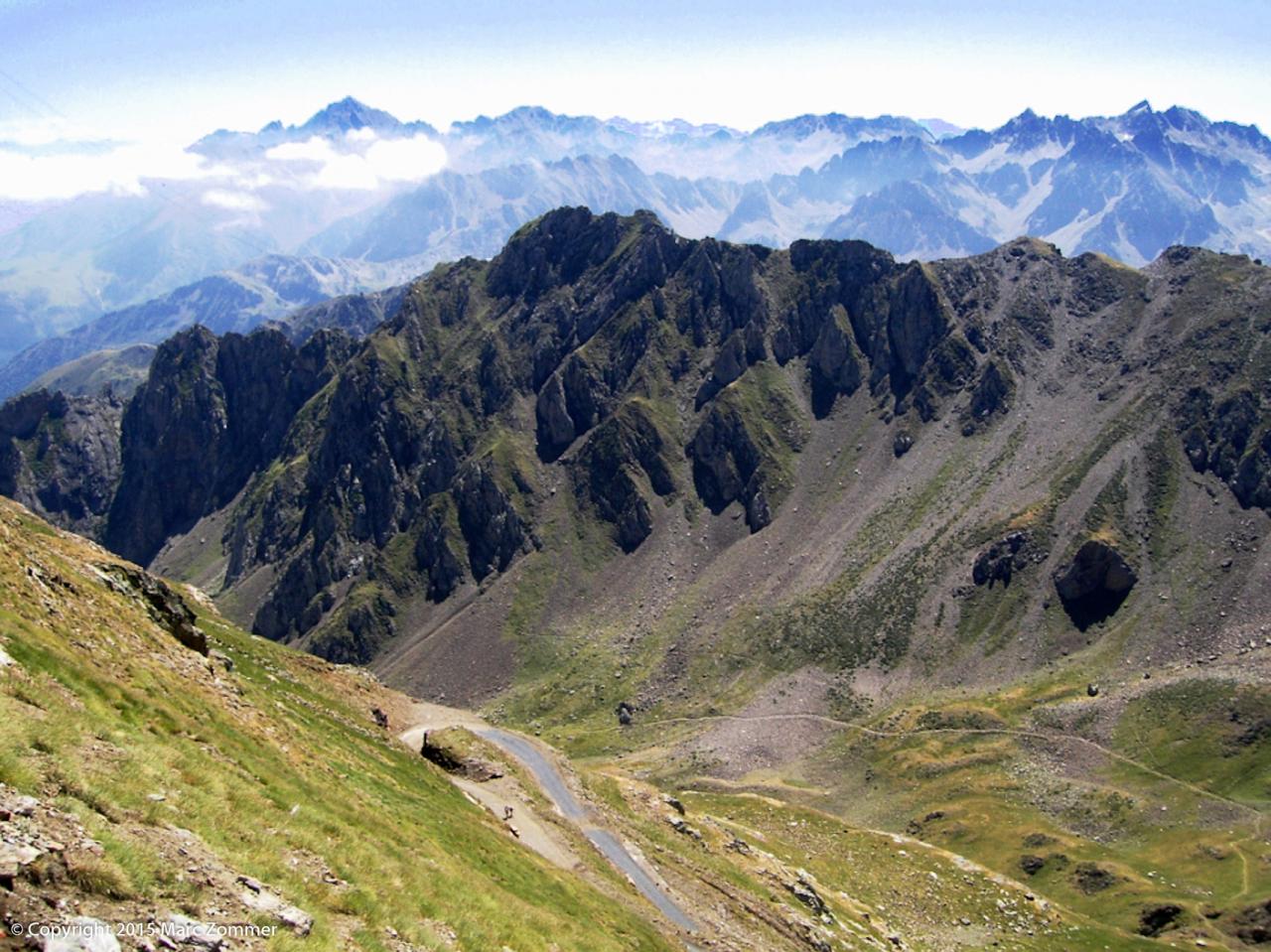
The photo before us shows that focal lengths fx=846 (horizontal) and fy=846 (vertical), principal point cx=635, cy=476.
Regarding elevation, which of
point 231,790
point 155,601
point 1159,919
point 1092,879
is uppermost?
point 155,601

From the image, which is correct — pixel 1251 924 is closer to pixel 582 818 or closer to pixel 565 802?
pixel 582 818

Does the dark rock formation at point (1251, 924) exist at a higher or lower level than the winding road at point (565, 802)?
lower

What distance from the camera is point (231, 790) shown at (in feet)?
101

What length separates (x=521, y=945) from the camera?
34344 millimetres

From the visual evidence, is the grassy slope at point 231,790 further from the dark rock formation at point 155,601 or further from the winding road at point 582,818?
the winding road at point 582,818

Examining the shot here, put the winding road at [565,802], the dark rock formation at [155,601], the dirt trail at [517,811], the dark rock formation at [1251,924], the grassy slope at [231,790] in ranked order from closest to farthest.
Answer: the grassy slope at [231,790] → the dark rock formation at [155,601] → the dirt trail at [517,811] → the winding road at [565,802] → the dark rock formation at [1251,924]

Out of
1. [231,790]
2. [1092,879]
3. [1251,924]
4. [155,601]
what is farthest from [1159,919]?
[231,790]

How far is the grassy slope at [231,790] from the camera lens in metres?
23.0

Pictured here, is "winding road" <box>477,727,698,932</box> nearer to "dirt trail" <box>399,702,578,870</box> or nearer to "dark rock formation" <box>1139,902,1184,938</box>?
"dirt trail" <box>399,702,578,870</box>

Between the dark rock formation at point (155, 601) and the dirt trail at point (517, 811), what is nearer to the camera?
the dark rock formation at point (155, 601)

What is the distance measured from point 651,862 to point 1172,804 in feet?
435

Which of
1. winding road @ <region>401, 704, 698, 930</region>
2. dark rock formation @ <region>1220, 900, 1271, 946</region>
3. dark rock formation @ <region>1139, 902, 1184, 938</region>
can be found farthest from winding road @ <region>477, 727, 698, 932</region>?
dark rock formation @ <region>1220, 900, 1271, 946</region>

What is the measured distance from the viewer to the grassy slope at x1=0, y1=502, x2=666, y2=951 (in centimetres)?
2305

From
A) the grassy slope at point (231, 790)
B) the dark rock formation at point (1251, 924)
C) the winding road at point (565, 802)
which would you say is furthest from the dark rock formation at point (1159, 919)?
the grassy slope at point (231, 790)
